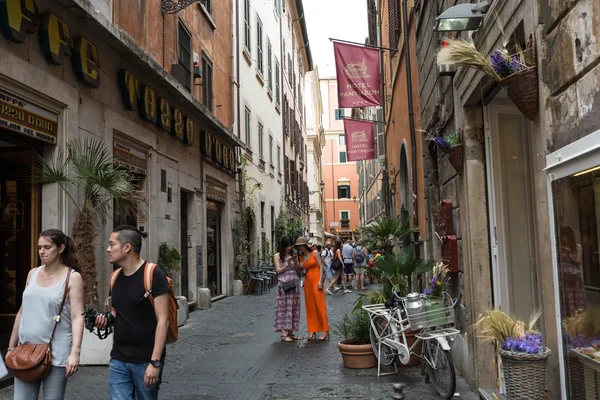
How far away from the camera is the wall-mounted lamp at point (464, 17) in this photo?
15.9 feet

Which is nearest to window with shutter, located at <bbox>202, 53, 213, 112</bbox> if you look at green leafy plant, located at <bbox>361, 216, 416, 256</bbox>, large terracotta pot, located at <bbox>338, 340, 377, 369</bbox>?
green leafy plant, located at <bbox>361, 216, 416, 256</bbox>

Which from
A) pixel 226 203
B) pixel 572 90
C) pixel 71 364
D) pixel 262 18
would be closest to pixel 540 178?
pixel 572 90

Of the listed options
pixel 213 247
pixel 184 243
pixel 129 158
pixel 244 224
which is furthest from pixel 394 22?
pixel 244 224

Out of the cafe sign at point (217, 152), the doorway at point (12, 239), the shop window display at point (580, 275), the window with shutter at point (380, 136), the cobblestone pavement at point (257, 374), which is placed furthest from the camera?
the window with shutter at point (380, 136)

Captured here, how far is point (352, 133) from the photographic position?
17969mm

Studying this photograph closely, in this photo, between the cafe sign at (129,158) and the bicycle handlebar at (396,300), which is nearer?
the bicycle handlebar at (396,300)

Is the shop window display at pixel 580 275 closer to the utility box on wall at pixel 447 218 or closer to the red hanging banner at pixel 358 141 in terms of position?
the utility box on wall at pixel 447 218

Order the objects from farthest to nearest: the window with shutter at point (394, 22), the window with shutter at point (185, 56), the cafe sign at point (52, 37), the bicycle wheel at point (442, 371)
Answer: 1. the window with shutter at point (185, 56)
2. the window with shutter at point (394, 22)
3. the cafe sign at point (52, 37)
4. the bicycle wheel at point (442, 371)

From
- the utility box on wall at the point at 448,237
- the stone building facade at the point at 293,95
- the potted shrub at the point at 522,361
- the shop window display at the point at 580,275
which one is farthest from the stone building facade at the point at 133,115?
the stone building facade at the point at 293,95

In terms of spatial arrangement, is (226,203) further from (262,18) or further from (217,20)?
(262,18)

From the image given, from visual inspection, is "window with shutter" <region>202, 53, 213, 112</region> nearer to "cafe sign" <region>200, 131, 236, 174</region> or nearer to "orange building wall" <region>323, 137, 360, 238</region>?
"cafe sign" <region>200, 131, 236, 174</region>

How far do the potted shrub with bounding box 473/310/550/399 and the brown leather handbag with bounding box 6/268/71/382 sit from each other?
2.95 meters

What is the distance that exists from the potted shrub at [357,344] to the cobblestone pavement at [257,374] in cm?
11

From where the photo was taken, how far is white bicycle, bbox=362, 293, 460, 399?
5516mm
